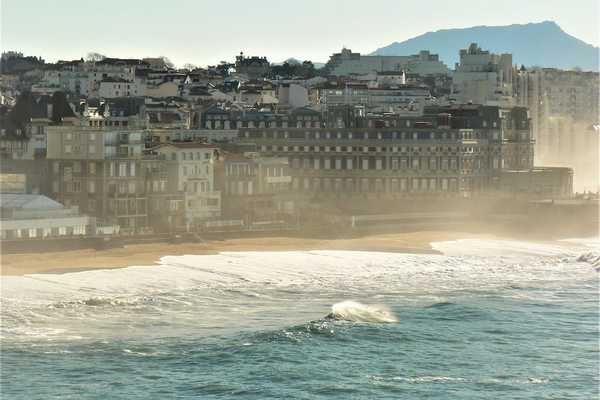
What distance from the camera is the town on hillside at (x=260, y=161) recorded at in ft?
314

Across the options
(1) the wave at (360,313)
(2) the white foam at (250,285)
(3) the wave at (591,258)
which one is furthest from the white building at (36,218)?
(3) the wave at (591,258)

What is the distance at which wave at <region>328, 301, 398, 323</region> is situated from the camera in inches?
2657

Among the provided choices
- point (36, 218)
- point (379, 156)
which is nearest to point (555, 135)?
point (379, 156)

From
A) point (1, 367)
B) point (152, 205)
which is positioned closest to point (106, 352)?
point (1, 367)

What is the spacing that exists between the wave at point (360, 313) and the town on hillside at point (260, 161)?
21.7m

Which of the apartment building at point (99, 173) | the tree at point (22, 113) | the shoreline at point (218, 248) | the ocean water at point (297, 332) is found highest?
the tree at point (22, 113)

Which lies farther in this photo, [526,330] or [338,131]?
[338,131]

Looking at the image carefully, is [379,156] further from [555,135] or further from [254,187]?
[555,135]

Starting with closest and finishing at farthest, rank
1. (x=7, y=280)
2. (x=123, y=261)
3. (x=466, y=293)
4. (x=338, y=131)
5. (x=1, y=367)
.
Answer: (x=1, y=367) < (x=7, y=280) < (x=466, y=293) < (x=123, y=261) < (x=338, y=131)

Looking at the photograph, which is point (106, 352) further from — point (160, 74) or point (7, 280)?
point (160, 74)

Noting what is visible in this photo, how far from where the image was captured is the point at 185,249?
8938 cm

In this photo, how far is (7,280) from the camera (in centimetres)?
7219

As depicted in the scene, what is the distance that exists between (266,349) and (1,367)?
1086 cm

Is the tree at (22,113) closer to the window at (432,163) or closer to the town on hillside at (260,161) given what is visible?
the town on hillside at (260,161)
